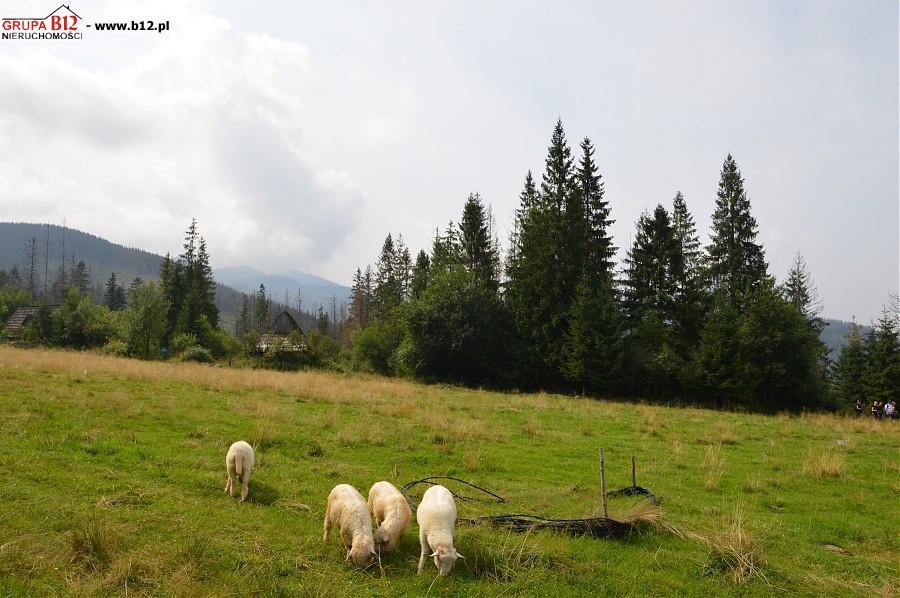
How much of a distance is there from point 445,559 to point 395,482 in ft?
14.8

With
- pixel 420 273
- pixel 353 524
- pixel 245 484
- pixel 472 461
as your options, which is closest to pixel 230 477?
pixel 245 484

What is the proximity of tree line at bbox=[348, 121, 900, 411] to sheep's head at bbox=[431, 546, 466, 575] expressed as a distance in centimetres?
3183

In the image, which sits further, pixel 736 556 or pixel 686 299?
pixel 686 299

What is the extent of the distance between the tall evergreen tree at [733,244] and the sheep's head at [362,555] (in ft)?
146

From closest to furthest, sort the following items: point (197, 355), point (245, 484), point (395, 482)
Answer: point (245, 484) < point (395, 482) < point (197, 355)

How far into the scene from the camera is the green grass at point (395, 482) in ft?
20.1

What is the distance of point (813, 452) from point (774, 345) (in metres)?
22.1

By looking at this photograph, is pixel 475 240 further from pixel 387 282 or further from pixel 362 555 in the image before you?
pixel 362 555

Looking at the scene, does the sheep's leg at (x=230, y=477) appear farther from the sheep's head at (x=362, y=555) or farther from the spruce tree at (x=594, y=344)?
the spruce tree at (x=594, y=344)

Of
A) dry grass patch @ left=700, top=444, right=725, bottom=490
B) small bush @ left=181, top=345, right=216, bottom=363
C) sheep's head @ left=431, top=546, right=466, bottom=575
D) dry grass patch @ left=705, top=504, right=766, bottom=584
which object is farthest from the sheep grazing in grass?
small bush @ left=181, top=345, right=216, bottom=363

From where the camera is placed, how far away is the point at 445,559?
622cm

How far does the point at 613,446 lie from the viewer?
15.8 metres

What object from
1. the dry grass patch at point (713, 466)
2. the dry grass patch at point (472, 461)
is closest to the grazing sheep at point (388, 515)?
the dry grass patch at point (472, 461)

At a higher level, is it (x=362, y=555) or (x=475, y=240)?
(x=475, y=240)
